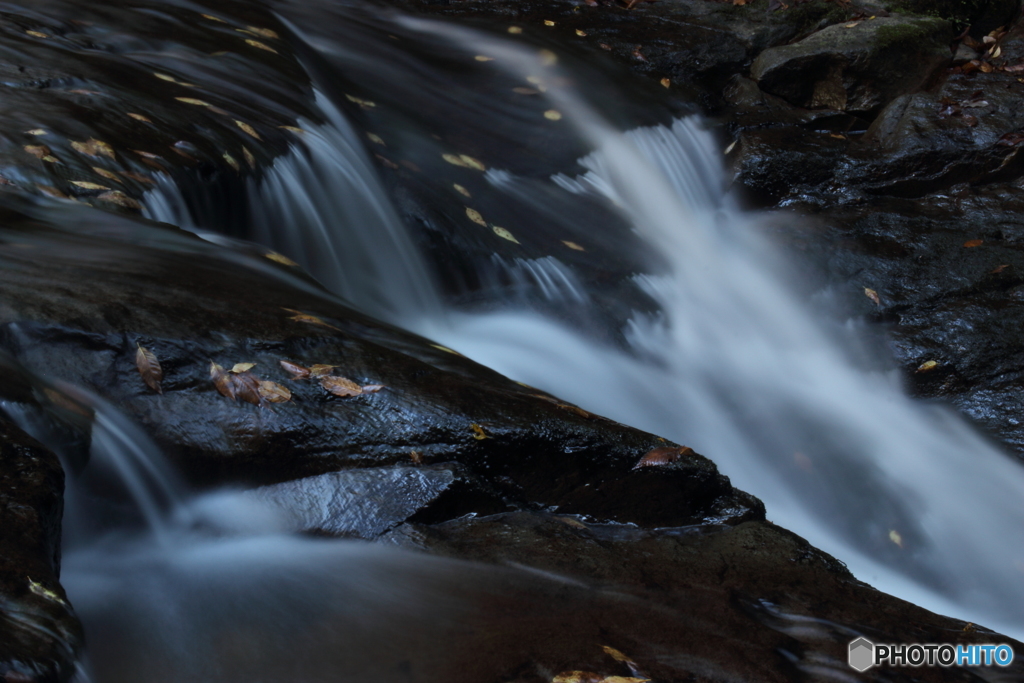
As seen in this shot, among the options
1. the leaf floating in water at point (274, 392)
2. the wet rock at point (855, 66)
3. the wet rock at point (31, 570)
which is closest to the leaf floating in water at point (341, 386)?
the leaf floating in water at point (274, 392)

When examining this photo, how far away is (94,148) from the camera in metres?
3.53

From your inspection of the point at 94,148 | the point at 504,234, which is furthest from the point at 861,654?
the point at 504,234

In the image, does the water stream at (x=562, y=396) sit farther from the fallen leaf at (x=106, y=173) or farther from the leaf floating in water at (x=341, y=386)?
the leaf floating in water at (x=341, y=386)

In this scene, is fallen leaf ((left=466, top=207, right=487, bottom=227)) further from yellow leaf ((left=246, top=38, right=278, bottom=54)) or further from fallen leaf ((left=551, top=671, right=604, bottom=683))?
fallen leaf ((left=551, top=671, right=604, bottom=683))

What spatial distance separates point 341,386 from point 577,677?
4.01ft

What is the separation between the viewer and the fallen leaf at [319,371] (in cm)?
259

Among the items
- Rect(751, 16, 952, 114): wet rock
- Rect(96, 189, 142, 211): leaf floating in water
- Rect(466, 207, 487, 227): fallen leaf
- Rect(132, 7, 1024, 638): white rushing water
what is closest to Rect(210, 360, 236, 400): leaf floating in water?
Rect(96, 189, 142, 211): leaf floating in water

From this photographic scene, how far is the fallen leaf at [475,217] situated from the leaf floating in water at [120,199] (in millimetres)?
2408

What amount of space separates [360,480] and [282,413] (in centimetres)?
33

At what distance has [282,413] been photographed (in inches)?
98.2

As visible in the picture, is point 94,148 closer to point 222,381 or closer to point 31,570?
point 222,381

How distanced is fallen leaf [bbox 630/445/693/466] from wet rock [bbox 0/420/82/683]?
1770 millimetres

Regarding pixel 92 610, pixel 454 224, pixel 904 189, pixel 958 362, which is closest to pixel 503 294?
pixel 454 224

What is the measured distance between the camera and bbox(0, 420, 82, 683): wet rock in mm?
1501
